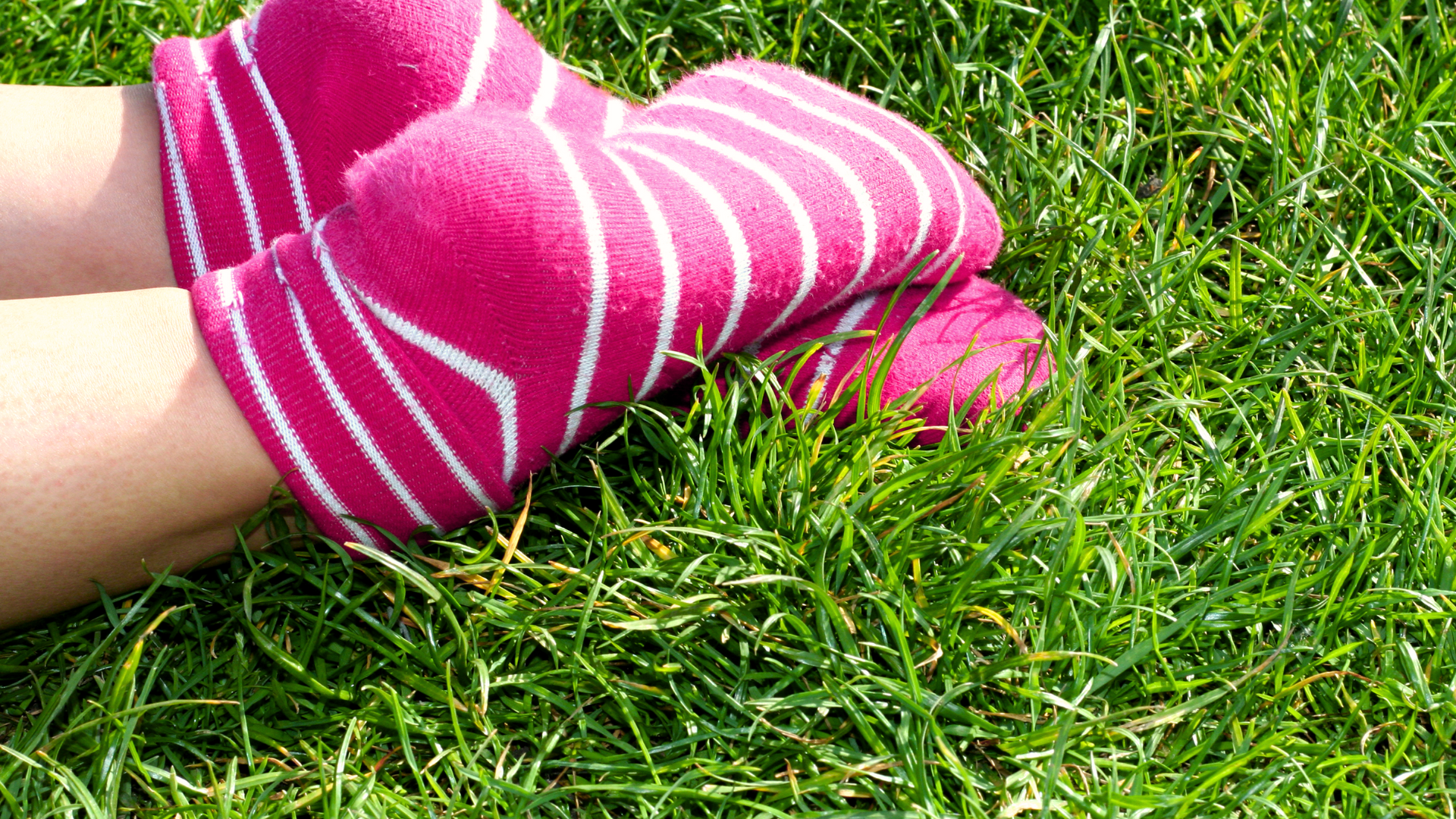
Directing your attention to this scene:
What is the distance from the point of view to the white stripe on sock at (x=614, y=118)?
140 centimetres

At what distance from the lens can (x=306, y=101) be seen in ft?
4.36

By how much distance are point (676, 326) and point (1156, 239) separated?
63 cm

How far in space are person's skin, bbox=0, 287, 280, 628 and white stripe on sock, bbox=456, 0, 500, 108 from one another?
353mm

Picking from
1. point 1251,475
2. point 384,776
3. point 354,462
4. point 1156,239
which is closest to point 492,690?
point 384,776

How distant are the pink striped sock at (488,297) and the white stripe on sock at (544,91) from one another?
10cm

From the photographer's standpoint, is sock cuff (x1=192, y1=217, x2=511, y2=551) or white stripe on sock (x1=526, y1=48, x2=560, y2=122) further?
white stripe on sock (x1=526, y1=48, x2=560, y2=122)

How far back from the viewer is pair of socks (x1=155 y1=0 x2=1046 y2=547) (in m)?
1.15

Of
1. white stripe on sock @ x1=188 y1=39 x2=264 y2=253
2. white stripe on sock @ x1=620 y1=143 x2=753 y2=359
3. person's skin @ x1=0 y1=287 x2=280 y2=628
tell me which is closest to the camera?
person's skin @ x1=0 y1=287 x2=280 y2=628

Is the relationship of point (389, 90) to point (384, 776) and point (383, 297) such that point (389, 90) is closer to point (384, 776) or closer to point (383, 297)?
point (383, 297)

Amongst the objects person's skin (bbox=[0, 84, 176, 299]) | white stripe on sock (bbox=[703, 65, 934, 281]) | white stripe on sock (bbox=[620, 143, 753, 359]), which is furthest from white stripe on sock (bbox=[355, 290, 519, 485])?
white stripe on sock (bbox=[703, 65, 934, 281])

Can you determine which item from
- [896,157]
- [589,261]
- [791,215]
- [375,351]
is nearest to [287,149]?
[375,351]

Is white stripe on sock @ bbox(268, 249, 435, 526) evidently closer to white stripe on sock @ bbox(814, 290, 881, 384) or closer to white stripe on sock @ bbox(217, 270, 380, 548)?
white stripe on sock @ bbox(217, 270, 380, 548)

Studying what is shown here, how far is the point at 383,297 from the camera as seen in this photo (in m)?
1.16

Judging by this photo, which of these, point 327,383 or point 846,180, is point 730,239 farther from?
point 327,383
